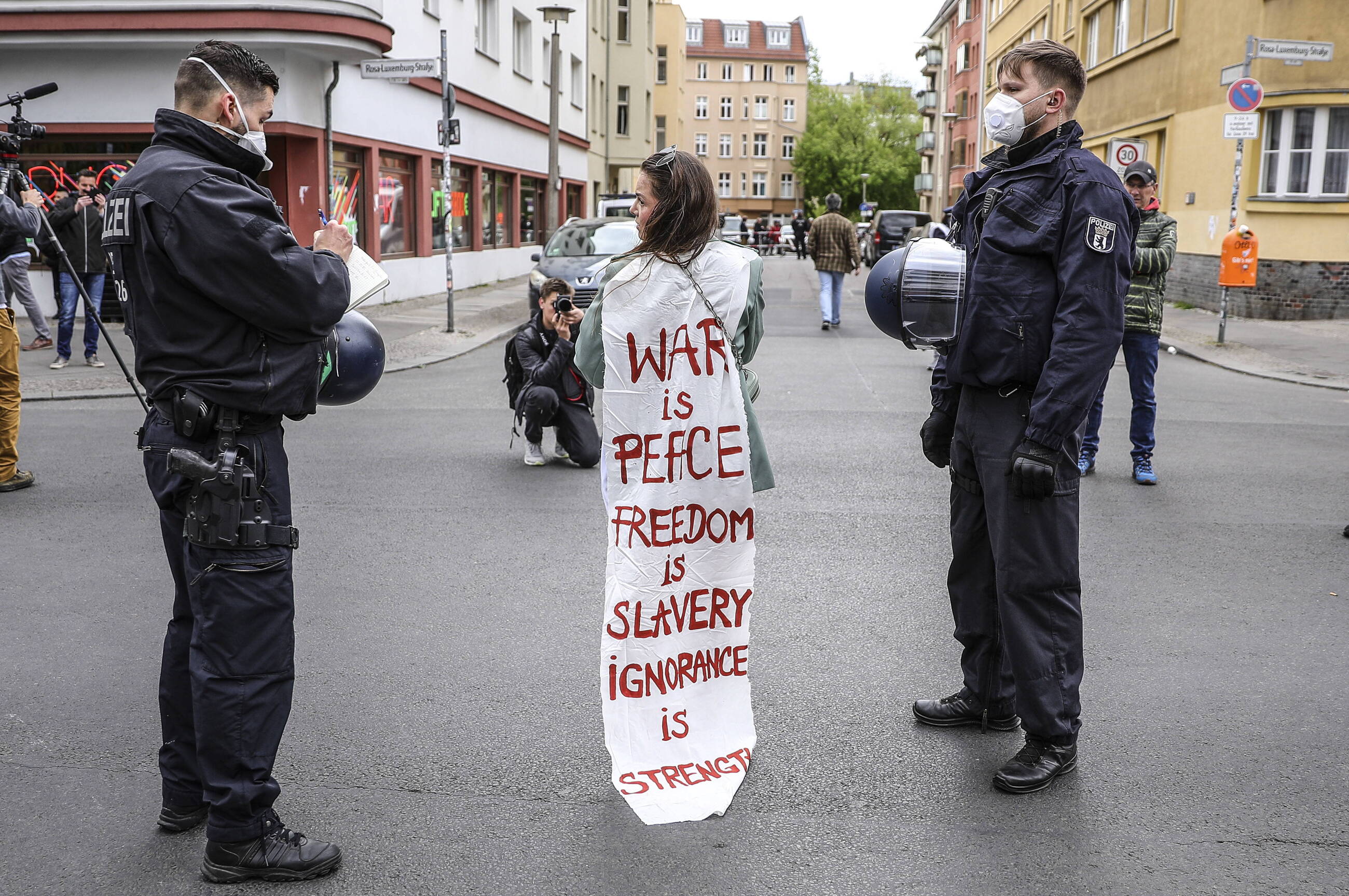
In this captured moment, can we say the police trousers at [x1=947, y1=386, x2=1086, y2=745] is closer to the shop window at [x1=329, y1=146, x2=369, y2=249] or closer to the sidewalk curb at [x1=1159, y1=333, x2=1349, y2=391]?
the sidewalk curb at [x1=1159, y1=333, x2=1349, y2=391]

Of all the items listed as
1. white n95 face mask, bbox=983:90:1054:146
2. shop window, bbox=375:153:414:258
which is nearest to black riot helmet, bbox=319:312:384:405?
white n95 face mask, bbox=983:90:1054:146

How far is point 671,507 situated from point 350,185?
703 inches

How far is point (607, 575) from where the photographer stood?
367cm

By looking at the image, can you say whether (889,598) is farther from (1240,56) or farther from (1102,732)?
(1240,56)

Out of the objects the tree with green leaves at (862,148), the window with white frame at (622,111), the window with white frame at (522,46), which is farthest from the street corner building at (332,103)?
the tree with green leaves at (862,148)

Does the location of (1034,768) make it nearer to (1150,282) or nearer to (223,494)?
(223,494)

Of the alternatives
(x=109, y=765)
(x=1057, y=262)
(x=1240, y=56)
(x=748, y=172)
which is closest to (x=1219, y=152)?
(x=1240, y=56)

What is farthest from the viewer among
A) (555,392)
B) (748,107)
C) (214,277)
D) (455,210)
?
(748,107)

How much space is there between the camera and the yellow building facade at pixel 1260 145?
20141 millimetres

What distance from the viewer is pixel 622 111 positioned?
48.3 m

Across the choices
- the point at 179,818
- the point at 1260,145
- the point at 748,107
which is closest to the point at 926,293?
the point at 179,818

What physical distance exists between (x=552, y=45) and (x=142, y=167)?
2266 centimetres

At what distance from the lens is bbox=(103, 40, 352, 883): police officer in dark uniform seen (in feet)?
9.75

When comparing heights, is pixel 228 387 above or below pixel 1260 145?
below
